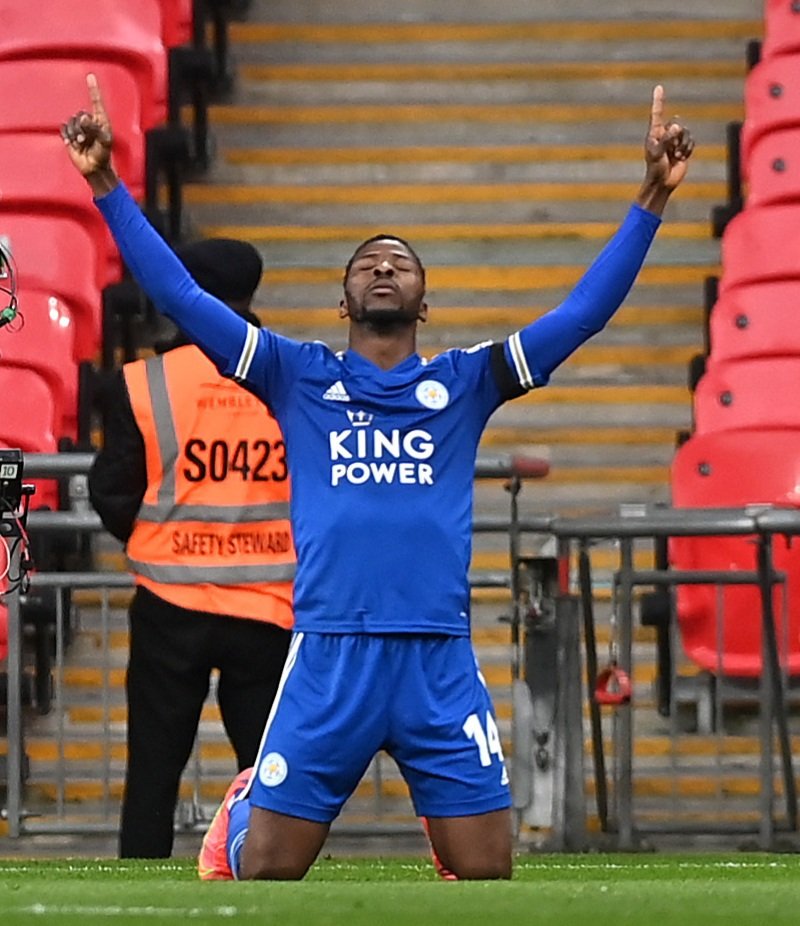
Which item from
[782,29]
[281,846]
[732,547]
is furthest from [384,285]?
[782,29]

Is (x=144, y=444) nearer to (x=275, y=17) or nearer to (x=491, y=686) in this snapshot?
(x=491, y=686)

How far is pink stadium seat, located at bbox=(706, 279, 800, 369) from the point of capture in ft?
33.1

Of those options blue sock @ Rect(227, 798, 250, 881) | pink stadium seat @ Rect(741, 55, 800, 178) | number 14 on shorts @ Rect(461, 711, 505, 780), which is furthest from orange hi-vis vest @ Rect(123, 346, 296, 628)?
pink stadium seat @ Rect(741, 55, 800, 178)

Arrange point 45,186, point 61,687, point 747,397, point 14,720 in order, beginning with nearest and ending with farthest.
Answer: point 14,720
point 61,687
point 747,397
point 45,186

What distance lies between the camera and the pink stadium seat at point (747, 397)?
32.2 ft

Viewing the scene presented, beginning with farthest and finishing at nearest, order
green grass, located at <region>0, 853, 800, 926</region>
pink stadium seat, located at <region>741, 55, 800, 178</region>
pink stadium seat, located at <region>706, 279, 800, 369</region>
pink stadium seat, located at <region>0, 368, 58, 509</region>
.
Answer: pink stadium seat, located at <region>741, 55, 800, 178</region>, pink stadium seat, located at <region>706, 279, 800, 369</region>, pink stadium seat, located at <region>0, 368, 58, 509</region>, green grass, located at <region>0, 853, 800, 926</region>

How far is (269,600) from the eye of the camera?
6.49 metres

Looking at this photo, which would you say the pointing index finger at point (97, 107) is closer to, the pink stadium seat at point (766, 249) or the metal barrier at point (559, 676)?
the metal barrier at point (559, 676)

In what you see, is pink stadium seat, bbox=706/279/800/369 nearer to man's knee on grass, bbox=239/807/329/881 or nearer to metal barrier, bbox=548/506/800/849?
metal barrier, bbox=548/506/800/849

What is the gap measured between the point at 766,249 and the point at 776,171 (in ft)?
1.37

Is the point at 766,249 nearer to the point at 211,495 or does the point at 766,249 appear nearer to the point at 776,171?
the point at 776,171

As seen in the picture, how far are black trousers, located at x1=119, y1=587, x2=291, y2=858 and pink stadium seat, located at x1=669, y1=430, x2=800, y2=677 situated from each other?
2.61 metres

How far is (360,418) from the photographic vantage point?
5395mm

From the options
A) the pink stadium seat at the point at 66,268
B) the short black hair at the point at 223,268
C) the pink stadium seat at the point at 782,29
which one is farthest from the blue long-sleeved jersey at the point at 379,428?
the pink stadium seat at the point at 782,29
